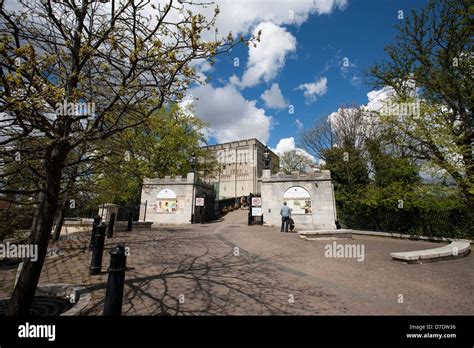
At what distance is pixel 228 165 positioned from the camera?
181ft

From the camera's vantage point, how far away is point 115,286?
3041mm

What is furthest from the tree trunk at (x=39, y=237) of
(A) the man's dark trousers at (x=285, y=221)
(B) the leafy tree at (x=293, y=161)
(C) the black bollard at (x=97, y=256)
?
(B) the leafy tree at (x=293, y=161)

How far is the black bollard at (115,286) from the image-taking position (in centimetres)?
299

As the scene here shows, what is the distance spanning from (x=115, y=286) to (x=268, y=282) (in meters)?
3.29

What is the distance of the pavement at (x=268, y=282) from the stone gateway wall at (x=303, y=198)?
791cm

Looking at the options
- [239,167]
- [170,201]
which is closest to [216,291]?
[170,201]

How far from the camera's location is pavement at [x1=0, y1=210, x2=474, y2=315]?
3.86m

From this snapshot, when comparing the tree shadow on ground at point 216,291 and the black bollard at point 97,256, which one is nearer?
the tree shadow on ground at point 216,291

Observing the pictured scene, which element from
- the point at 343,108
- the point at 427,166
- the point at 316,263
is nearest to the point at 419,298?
the point at 316,263

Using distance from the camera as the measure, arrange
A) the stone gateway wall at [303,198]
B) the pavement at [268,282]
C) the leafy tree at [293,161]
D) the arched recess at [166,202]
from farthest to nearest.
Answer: the leafy tree at [293,161]
the arched recess at [166,202]
the stone gateway wall at [303,198]
the pavement at [268,282]

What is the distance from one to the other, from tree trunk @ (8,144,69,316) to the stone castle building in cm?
4666

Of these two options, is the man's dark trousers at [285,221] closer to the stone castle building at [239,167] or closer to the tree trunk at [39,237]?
the tree trunk at [39,237]

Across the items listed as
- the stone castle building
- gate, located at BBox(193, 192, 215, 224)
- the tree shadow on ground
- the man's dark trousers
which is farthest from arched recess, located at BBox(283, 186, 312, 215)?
the stone castle building

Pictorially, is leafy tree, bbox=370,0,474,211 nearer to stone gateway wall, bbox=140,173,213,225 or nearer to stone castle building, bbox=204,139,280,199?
stone gateway wall, bbox=140,173,213,225
